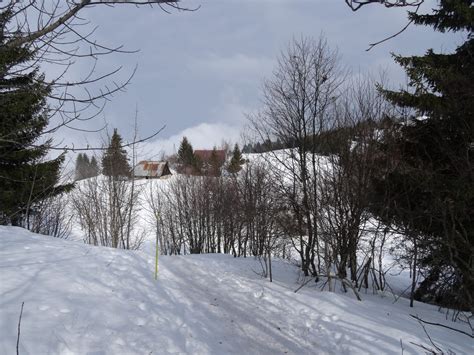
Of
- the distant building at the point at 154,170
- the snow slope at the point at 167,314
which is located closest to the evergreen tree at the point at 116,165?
the snow slope at the point at 167,314

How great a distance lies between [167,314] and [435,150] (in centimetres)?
756

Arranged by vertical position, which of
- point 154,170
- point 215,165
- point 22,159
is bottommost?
point 22,159

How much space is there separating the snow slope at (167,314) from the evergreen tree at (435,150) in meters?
1.81

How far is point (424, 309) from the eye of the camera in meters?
8.32

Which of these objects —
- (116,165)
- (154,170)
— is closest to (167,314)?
(116,165)

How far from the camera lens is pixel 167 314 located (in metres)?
6.37

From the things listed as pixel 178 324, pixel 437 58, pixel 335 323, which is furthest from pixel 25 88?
pixel 437 58

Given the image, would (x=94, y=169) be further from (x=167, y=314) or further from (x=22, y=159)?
(x=167, y=314)

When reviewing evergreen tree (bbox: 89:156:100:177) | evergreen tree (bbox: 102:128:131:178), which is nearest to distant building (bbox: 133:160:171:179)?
evergreen tree (bbox: 89:156:100:177)

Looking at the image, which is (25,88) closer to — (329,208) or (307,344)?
(307,344)

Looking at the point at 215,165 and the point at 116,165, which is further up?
the point at 215,165

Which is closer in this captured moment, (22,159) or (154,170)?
(22,159)

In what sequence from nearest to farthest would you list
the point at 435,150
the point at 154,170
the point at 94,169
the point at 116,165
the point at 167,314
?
the point at 167,314 → the point at 435,150 → the point at 116,165 → the point at 94,169 → the point at 154,170

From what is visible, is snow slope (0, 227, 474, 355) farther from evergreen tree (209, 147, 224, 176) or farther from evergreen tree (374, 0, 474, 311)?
evergreen tree (209, 147, 224, 176)
